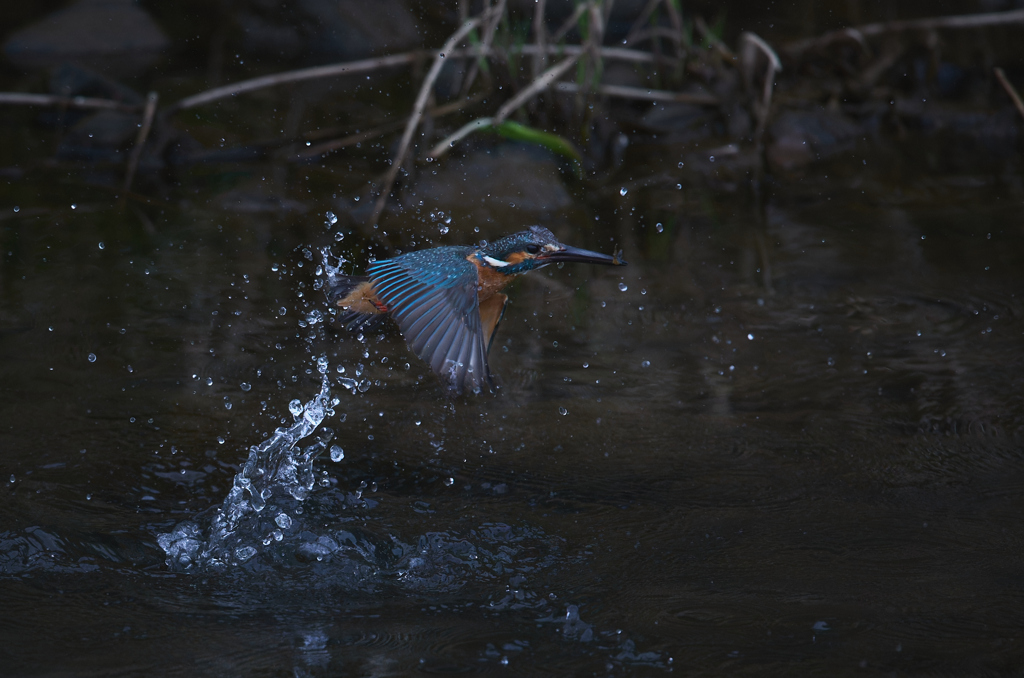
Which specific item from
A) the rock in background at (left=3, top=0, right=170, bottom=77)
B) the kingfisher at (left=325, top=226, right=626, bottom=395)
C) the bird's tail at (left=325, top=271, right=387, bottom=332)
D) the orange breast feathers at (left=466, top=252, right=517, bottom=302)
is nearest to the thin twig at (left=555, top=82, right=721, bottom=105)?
the bird's tail at (left=325, top=271, right=387, bottom=332)

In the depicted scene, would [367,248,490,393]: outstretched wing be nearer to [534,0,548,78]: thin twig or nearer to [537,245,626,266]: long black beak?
[537,245,626,266]: long black beak

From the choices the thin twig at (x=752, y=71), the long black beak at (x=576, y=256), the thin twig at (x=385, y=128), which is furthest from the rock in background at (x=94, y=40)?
the long black beak at (x=576, y=256)

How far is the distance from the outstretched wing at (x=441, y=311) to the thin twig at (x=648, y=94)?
3.06 meters

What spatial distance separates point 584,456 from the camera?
343cm

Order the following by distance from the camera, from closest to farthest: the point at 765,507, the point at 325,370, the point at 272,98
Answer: the point at 765,507 < the point at 325,370 < the point at 272,98

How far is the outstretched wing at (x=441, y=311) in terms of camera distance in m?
2.83

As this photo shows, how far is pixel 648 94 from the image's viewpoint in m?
6.41

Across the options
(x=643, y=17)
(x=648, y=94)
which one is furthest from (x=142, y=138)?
(x=643, y=17)

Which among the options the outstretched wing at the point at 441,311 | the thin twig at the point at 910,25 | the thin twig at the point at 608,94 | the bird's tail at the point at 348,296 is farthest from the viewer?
the thin twig at the point at 910,25

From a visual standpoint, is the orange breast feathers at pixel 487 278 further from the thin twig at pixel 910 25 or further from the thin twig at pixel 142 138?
the thin twig at pixel 910 25

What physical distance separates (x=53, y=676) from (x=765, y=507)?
6.12ft

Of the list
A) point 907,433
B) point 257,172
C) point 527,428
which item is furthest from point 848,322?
point 257,172

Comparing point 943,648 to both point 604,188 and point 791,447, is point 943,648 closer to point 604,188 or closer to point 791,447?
point 791,447

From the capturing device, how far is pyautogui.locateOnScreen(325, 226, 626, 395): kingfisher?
287 cm
